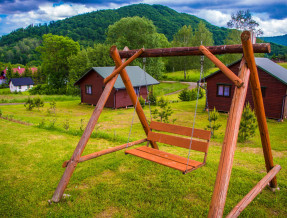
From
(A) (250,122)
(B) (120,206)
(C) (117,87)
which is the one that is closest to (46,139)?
(B) (120,206)

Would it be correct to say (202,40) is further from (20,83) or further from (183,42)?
(20,83)

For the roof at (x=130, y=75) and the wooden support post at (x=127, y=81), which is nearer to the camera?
the wooden support post at (x=127, y=81)

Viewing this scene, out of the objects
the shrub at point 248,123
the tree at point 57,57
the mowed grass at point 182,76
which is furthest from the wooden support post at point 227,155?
the mowed grass at point 182,76

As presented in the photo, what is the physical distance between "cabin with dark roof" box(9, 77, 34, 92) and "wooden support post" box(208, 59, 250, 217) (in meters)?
72.3

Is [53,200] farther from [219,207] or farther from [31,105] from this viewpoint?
[31,105]

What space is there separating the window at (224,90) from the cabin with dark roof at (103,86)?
8066 millimetres

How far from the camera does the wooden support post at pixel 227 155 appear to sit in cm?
300

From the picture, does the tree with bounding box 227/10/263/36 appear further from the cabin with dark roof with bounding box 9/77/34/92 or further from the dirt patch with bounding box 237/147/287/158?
the cabin with dark roof with bounding box 9/77/34/92

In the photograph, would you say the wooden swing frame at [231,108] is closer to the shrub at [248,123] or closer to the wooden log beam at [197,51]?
the wooden log beam at [197,51]

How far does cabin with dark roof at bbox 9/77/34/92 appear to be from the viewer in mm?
65750

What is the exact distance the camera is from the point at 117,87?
2275 cm

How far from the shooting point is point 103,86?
24078mm

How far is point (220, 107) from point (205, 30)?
30660 millimetres

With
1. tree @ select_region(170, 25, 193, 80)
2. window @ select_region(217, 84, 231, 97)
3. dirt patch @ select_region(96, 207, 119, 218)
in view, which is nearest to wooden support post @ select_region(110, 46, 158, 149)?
dirt patch @ select_region(96, 207, 119, 218)
